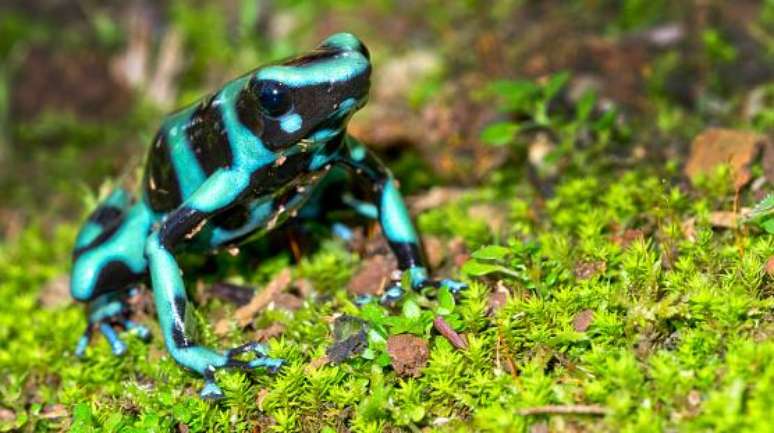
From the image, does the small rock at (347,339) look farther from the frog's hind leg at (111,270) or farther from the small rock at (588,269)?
the frog's hind leg at (111,270)

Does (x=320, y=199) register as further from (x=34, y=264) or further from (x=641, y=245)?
(x=34, y=264)

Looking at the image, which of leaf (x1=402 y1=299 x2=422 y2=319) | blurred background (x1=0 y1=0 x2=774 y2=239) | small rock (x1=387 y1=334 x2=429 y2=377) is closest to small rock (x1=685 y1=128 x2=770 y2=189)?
blurred background (x1=0 y1=0 x2=774 y2=239)

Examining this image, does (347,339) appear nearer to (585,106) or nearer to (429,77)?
(585,106)

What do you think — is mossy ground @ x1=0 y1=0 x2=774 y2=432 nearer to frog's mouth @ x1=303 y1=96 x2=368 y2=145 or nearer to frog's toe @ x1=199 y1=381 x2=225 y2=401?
frog's toe @ x1=199 y1=381 x2=225 y2=401

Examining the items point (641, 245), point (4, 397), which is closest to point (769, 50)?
point (641, 245)

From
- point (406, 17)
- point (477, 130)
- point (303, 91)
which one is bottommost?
point (477, 130)
